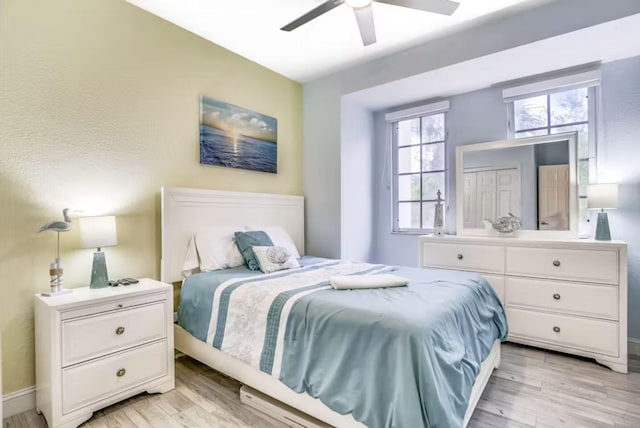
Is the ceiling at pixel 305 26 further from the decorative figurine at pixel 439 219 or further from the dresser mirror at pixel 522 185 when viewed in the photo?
the decorative figurine at pixel 439 219

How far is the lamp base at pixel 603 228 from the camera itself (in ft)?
8.39

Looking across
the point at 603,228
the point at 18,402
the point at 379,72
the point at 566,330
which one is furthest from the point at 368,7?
the point at 18,402

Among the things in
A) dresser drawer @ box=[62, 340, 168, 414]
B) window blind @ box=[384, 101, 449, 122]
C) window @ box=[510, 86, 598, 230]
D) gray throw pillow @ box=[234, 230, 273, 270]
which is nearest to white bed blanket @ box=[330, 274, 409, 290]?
gray throw pillow @ box=[234, 230, 273, 270]

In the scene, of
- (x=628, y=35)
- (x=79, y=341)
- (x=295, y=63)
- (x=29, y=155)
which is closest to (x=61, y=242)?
(x=29, y=155)

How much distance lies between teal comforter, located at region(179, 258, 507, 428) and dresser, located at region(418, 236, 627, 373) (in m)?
0.76

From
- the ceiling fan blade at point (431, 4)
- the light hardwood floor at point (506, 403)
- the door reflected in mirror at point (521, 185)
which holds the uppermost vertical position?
the ceiling fan blade at point (431, 4)

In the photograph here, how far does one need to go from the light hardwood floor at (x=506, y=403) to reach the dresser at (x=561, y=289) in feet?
0.69

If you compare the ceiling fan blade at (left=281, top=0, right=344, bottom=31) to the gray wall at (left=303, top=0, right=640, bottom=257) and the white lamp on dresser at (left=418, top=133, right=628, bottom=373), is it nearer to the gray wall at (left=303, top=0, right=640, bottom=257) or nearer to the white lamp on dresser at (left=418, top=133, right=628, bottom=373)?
the gray wall at (left=303, top=0, right=640, bottom=257)

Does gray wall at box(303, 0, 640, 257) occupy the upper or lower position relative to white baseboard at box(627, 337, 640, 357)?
upper

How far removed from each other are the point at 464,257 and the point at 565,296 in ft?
2.60

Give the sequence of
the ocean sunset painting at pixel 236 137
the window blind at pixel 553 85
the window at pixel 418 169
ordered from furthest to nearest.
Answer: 1. the window at pixel 418 169
2. the ocean sunset painting at pixel 236 137
3. the window blind at pixel 553 85

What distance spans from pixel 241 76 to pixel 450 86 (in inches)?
83.4

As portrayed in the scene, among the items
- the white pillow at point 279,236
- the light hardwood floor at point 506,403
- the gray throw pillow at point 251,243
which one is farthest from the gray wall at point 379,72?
the light hardwood floor at point 506,403

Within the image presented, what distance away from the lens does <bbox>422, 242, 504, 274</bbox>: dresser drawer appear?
9.50 ft
